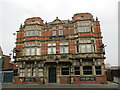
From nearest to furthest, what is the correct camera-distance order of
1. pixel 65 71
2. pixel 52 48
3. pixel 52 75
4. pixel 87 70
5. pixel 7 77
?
pixel 87 70 < pixel 65 71 < pixel 52 75 < pixel 52 48 < pixel 7 77

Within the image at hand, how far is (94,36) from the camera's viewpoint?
63.3ft

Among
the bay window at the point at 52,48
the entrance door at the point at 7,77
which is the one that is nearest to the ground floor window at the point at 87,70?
the bay window at the point at 52,48

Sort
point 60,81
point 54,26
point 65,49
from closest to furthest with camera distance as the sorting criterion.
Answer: point 60,81
point 65,49
point 54,26

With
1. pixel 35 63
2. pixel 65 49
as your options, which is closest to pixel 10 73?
pixel 35 63

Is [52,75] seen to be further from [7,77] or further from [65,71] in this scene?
[7,77]

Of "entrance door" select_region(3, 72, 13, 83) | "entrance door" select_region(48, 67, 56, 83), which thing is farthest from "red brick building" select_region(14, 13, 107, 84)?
"entrance door" select_region(3, 72, 13, 83)

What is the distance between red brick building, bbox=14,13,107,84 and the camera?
18078 millimetres

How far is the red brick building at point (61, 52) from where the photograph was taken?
18.1m

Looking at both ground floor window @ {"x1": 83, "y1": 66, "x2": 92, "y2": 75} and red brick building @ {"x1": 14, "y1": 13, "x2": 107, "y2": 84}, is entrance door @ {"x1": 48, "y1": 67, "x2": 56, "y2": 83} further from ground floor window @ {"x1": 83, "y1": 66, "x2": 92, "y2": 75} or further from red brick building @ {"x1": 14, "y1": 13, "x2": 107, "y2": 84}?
ground floor window @ {"x1": 83, "y1": 66, "x2": 92, "y2": 75}

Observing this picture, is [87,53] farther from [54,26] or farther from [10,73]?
[10,73]

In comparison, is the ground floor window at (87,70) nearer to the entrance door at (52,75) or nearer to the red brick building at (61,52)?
the red brick building at (61,52)

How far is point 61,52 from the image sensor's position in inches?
778

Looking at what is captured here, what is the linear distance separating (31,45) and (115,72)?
622 inches

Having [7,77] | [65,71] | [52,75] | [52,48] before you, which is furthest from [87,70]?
[7,77]
